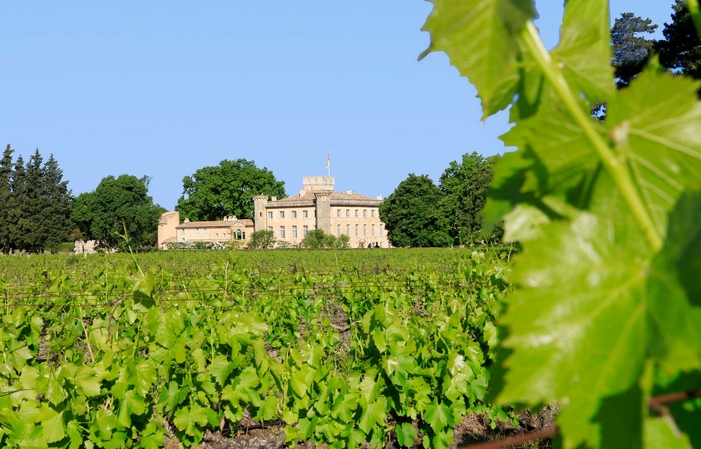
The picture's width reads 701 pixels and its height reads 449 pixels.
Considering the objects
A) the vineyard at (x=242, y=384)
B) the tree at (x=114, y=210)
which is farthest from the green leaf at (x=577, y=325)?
the tree at (x=114, y=210)

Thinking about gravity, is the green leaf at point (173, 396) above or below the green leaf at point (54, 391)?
below

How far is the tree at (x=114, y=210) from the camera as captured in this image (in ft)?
212

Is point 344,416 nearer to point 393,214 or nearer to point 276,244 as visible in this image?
point 393,214

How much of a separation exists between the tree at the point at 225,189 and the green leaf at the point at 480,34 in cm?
7160

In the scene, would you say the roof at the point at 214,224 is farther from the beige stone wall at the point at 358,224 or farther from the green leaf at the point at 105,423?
the green leaf at the point at 105,423

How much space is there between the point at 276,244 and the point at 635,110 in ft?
224

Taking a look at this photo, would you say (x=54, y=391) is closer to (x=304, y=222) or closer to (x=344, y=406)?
(x=344, y=406)

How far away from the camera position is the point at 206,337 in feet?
15.5

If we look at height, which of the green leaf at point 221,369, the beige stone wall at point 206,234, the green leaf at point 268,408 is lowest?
the green leaf at point 268,408

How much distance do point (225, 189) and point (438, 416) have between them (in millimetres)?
68746

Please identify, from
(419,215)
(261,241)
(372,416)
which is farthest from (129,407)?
(261,241)

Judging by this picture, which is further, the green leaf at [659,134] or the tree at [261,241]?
the tree at [261,241]

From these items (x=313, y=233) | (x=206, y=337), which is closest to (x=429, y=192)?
(x=313, y=233)

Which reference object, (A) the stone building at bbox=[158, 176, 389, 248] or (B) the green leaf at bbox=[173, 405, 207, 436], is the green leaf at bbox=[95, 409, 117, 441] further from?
(A) the stone building at bbox=[158, 176, 389, 248]
